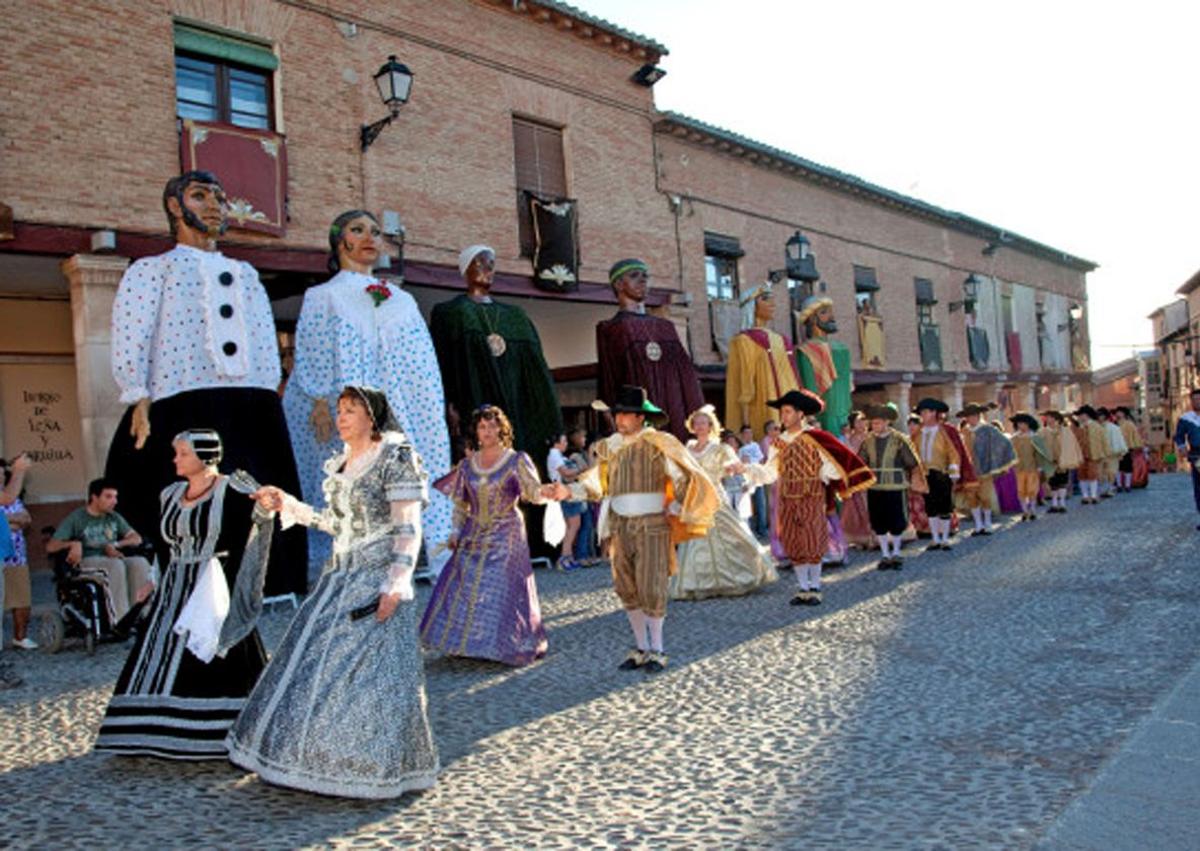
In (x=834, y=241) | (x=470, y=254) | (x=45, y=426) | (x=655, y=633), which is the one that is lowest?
(x=655, y=633)

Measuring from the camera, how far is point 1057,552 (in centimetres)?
1012

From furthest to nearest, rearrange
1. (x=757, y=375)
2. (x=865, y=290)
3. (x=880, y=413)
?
(x=865, y=290) < (x=757, y=375) < (x=880, y=413)

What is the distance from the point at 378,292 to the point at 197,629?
4.66 m

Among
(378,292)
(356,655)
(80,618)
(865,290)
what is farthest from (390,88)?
(865,290)

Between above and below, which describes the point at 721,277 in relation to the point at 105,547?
above

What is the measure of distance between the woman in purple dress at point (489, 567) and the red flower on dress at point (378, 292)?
2.38 metres

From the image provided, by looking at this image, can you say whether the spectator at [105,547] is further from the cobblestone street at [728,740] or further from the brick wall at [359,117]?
the brick wall at [359,117]

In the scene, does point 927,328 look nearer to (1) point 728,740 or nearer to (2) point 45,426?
(2) point 45,426

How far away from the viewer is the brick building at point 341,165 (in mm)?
9250

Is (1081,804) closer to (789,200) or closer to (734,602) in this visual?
(734,602)

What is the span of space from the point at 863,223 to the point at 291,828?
20156 mm

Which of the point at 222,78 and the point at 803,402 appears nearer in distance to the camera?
the point at 803,402

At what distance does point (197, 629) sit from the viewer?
4086 mm

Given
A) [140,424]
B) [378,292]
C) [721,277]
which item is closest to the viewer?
[140,424]
